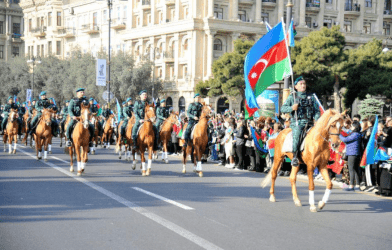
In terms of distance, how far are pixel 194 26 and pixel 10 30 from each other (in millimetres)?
60332

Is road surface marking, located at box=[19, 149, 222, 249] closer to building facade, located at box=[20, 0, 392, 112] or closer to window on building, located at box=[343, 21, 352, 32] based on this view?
building facade, located at box=[20, 0, 392, 112]

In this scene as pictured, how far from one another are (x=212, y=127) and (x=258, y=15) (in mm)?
52121

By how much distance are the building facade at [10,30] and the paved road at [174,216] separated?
106 meters

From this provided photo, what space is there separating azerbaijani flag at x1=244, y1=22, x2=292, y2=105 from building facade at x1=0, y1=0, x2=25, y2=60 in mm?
107233

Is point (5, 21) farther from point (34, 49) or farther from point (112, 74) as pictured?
point (112, 74)

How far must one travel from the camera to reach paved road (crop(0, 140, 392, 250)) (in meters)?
8.45

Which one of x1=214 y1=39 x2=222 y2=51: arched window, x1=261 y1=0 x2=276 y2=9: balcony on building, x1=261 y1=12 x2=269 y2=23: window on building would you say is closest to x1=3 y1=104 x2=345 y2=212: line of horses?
x1=214 y1=39 x2=222 y2=51: arched window

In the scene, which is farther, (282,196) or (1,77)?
(1,77)

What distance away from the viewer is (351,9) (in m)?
82.6

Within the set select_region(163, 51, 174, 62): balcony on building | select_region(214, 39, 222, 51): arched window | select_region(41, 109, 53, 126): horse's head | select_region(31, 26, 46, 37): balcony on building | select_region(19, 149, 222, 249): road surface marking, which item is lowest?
select_region(19, 149, 222, 249): road surface marking

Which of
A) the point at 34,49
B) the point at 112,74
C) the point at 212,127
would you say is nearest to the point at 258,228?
the point at 212,127

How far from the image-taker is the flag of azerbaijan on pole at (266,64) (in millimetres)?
16500

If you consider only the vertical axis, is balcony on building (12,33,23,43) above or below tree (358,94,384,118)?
above

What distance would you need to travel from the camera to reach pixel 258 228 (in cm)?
950
